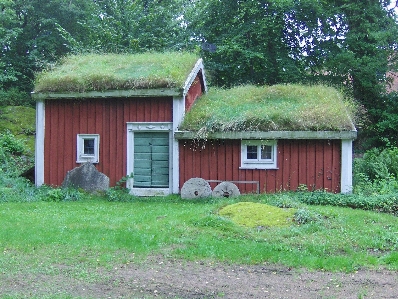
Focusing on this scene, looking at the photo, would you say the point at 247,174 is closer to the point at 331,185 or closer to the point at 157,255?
the point at 331,185

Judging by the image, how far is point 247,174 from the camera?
14.0m

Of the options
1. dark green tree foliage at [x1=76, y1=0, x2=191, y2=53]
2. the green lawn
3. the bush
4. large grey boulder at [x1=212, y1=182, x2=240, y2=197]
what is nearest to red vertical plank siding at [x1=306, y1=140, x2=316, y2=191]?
large grey boulder at [x1=212, y1=182, x2=240, y2=197]

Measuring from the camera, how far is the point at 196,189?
1342cm

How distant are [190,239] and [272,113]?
6.77 metres

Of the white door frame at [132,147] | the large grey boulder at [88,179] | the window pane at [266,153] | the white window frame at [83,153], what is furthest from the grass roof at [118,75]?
the window pane at [266,153]

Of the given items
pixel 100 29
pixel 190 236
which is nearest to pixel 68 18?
pixel 100 29

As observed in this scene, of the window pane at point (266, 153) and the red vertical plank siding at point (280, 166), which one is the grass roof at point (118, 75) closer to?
the red vertical plank siding at point (280, 166)

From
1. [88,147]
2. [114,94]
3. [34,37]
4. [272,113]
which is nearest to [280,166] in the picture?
[272,113]

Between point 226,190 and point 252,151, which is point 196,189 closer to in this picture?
point 226,190

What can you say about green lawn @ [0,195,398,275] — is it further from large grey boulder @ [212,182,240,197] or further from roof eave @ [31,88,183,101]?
roof eave @ [31,88,183,101]

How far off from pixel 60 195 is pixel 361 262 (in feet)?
30.3

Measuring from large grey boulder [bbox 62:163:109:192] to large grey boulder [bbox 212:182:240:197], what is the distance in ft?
11.5

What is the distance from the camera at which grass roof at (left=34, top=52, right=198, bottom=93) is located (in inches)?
560

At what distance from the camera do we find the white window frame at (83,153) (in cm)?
1487
